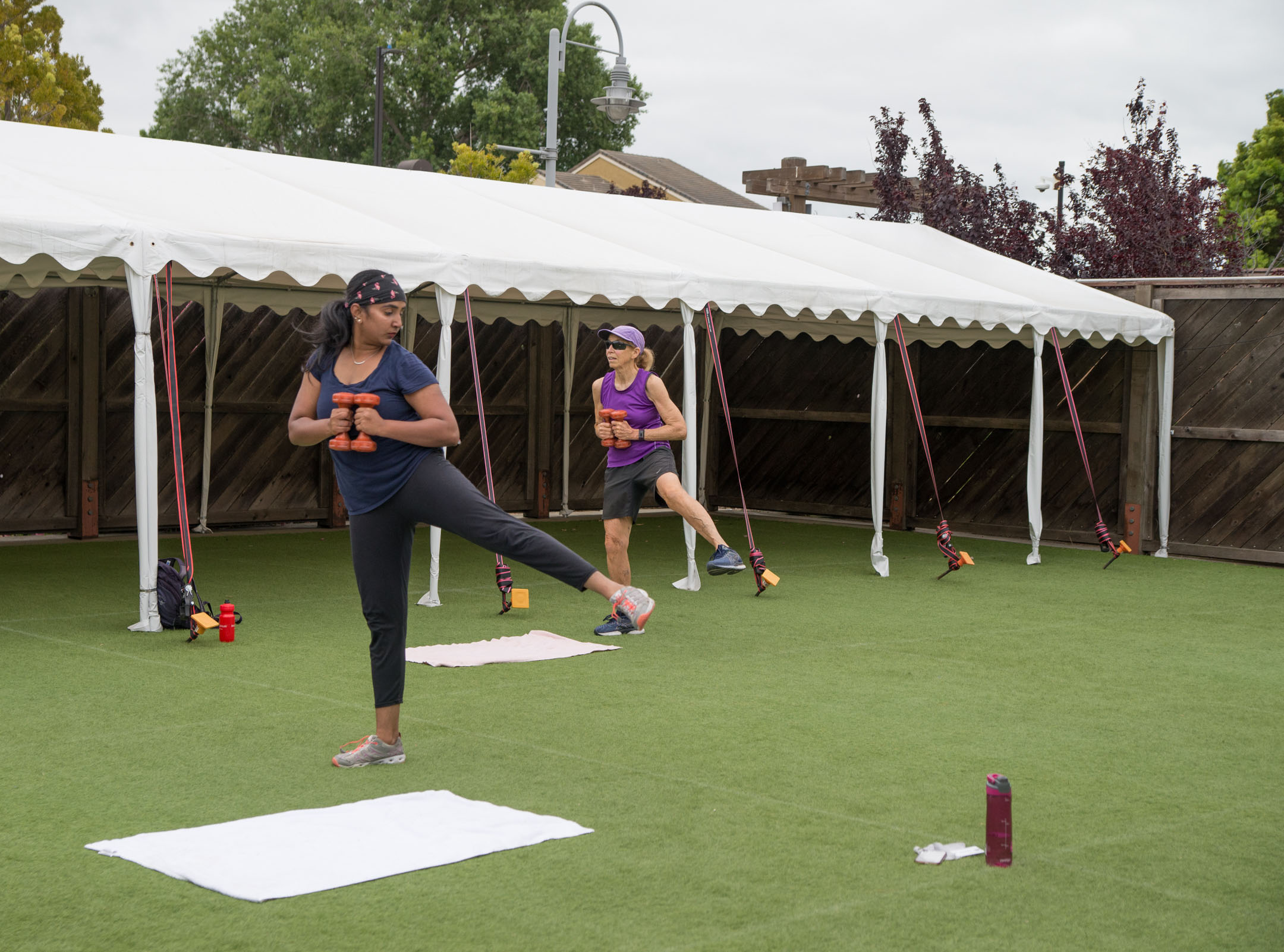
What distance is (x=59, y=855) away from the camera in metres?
4.13

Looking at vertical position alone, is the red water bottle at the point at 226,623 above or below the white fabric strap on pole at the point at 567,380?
below

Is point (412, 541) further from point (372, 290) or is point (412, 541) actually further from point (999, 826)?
point (999, 826)

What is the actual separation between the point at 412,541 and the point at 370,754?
0.79 metres

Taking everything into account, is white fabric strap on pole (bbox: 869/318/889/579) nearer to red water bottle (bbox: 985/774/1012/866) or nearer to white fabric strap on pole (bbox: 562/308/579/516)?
white fabric strap on pole (bbox: 562/308/579/516)

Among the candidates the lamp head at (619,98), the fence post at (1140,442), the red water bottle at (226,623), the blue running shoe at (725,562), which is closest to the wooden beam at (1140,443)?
the fence post at (1140,442)

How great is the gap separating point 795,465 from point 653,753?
11.0 m

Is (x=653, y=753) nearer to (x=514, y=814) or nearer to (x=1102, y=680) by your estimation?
(x=514, y=814)

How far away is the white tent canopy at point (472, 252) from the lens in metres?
8.02

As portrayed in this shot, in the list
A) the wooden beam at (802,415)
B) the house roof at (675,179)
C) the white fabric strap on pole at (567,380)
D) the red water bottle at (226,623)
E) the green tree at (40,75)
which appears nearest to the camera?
the red water bottle at (226,623)

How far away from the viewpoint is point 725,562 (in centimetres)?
942

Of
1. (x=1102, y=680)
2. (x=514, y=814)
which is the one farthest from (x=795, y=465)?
(x=514, y=814)

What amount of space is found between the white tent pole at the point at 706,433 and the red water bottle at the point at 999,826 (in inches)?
457

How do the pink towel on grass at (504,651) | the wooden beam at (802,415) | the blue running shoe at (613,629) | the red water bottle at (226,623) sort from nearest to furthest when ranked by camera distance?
the pink towel on grass at (504,651), the red water bottle at (226,623), the blue running shoe at (613,629), the wooden beam at (802,415)

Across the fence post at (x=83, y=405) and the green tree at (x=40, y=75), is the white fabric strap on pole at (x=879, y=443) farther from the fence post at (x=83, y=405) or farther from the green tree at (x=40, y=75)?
the green tree at (x=40, y=75)
